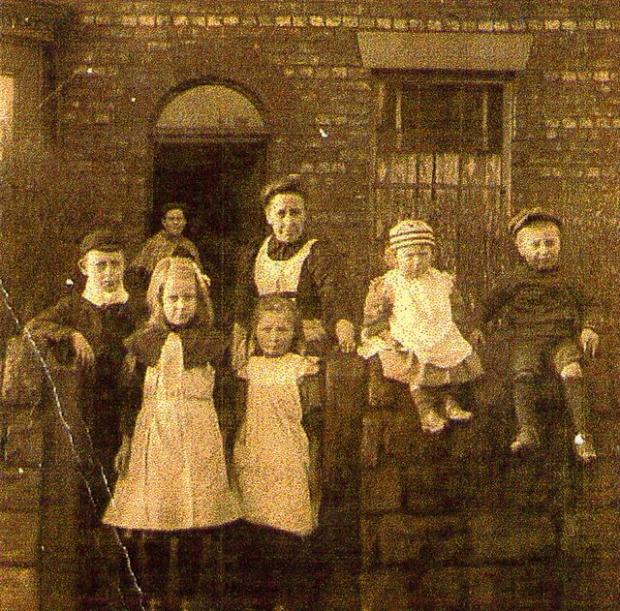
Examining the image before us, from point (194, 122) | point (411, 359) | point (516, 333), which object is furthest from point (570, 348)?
point (194, 122)

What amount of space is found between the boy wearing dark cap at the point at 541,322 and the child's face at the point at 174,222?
2.56 feet

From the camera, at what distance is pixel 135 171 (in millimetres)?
2684

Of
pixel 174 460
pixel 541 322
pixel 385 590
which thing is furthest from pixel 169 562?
pixel 541 322

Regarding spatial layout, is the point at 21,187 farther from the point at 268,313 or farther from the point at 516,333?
the point at 516,333

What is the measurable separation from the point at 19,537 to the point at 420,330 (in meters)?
1.09

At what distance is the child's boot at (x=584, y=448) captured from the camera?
2672 mm

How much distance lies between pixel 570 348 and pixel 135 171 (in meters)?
1.16

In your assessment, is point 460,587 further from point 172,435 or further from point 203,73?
point 203,73

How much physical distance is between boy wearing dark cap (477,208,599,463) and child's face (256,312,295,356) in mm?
486

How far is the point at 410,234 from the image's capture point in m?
2.67

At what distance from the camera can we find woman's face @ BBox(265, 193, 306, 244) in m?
2.69

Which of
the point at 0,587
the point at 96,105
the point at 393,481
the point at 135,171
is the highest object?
the point at 96,105

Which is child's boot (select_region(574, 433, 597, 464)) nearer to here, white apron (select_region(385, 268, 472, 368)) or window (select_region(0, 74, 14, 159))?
white apron (select_region(385, 268, 472, 368))

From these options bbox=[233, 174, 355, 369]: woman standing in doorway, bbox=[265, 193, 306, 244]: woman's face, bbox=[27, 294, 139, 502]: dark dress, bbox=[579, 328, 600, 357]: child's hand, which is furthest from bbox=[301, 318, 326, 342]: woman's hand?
bbox=[579, 328, 600, 357]: child's hand
